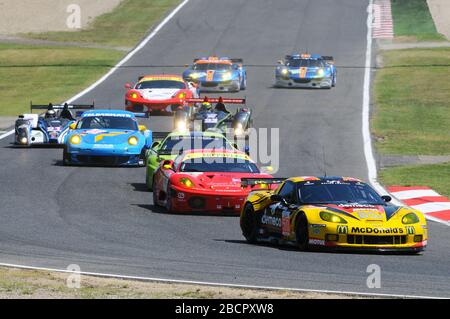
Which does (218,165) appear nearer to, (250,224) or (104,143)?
(250,224)

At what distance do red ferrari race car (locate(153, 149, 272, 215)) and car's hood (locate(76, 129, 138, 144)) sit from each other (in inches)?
220

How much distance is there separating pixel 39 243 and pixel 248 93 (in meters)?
28.4

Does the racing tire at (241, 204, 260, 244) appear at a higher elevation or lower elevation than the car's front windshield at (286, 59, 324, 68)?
higher

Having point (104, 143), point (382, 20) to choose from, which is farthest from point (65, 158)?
point (382, 20)

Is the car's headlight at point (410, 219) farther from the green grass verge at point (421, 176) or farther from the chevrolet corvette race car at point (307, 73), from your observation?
the chevrolet corvette race car at point (307, 73)

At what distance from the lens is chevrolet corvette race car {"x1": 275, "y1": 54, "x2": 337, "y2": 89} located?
46031mm

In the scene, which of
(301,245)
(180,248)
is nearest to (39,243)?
(180,248)

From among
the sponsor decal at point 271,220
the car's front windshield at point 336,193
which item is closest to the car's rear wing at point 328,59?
the car's front windshield at point 336,193

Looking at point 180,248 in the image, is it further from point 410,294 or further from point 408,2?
point 408,2

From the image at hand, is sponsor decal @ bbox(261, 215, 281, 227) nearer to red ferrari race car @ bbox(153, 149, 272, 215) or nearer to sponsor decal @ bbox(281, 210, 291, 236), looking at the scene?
sponsor decal @ bbox(281, 210, 291, 236)

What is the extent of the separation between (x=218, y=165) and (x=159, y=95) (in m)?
16.1

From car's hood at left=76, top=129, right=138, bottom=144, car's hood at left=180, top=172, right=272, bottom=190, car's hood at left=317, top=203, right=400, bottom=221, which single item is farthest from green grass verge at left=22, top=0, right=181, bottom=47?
car's hood at left=317, top=203, right=400, bottom=221

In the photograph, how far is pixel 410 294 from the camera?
41.0 feet

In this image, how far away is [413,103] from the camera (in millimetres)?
41969
